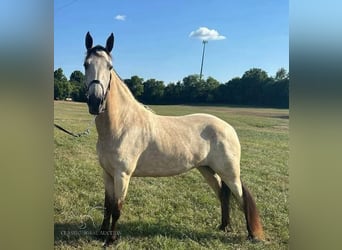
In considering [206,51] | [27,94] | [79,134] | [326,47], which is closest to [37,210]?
[79,134]

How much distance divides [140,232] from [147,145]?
21.3 inches

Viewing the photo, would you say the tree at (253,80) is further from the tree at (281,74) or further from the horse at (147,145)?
the horse at (147,145)

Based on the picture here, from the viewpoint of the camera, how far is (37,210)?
2381mm

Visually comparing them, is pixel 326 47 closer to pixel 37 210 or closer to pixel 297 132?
pixel 297 132

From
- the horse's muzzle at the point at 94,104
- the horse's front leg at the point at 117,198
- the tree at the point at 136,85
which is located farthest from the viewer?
the tree at the point at 136,85

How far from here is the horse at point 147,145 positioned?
222 cm

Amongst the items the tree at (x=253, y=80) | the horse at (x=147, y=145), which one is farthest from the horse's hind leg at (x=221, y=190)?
the tree at (x=253, y=80)

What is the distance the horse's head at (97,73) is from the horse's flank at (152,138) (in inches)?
4.0

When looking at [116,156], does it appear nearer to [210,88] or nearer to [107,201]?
[107,201]

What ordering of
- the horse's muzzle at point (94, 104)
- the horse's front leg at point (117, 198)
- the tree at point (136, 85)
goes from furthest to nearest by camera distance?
the tree at point (136, 85) → the horse's front leg at point (117, 198) → the horse's muzzle at point (94, 104)

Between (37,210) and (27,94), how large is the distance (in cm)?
70

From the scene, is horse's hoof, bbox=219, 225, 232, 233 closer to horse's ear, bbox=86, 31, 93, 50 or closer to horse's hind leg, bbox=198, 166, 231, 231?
horse's hind leg, bbox=198, 166, 231, 231

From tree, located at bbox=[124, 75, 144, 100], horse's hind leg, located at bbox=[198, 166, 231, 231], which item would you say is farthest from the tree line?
horse's hind leg, located at bbox=[198, 166, 231, 231]

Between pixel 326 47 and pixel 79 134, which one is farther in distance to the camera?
pixel 79 134
